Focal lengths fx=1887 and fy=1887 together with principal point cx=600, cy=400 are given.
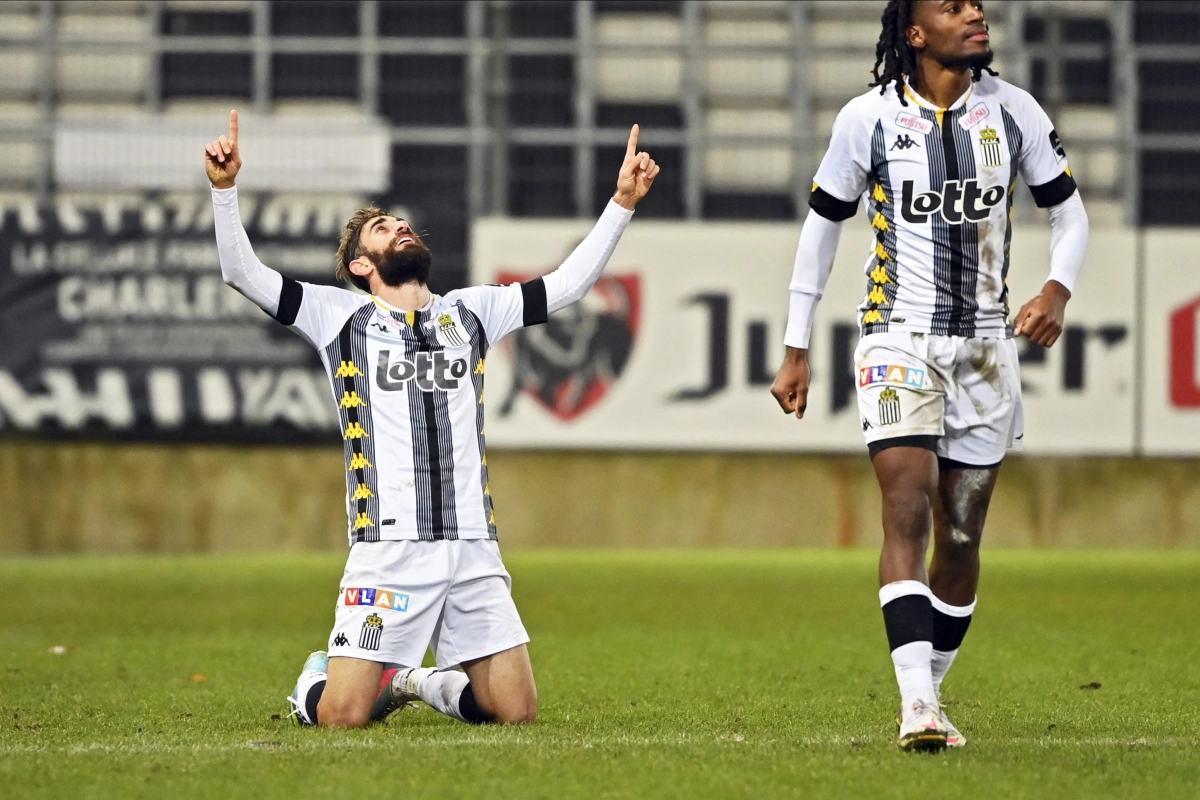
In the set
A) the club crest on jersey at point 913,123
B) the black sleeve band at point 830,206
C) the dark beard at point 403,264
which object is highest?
the club crest on jersey at point 913,123

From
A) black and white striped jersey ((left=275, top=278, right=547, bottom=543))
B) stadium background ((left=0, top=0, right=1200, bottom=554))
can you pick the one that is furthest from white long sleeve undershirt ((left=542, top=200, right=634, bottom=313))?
stadium background ((left=0, top=0, right=1200, bottom=554))

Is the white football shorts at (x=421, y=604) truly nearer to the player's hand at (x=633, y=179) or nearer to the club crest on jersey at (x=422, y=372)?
the club crest on jersey at (x=422, y=372)

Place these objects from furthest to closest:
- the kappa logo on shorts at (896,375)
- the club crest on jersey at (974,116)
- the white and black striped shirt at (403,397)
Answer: the white and black striped shirt at (403,397) → the club crest on jersey at (974,116) → the kappa logo on shorts at (896,375)

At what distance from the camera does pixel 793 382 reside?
544 centimetres

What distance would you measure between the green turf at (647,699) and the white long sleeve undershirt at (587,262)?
1377 millimetres

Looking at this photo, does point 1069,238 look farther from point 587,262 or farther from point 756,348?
point 756,348

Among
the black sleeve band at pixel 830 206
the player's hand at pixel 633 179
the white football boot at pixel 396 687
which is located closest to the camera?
the black sleeve band at pixel 830 206

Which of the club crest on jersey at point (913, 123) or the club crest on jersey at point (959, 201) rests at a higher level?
the club crest on jersey at point (913, 123)

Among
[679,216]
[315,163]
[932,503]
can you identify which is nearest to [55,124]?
[315,163]

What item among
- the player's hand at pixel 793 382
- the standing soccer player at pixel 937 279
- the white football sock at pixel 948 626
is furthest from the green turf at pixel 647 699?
the player's hand at pixel 793 382

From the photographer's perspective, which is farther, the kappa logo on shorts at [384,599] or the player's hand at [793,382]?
the kappa logo on shorts at [384,599]

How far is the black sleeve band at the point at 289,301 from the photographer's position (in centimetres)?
592

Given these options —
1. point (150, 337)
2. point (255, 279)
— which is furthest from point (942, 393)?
point (150, 337)

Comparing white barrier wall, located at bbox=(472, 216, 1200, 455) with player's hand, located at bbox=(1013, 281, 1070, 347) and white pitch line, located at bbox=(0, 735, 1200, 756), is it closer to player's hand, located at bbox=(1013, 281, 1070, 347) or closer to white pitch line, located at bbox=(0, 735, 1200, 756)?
white pitch line, located at bbox=(0, 735, 1200, 756)
